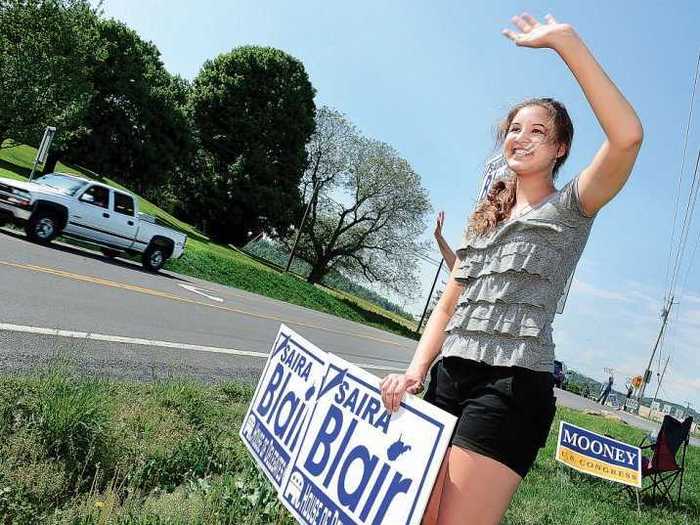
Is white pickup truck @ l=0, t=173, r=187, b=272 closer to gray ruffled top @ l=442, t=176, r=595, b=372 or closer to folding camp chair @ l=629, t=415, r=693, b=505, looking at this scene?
folding camp chair @ l=629, t=415, r=693, b=505

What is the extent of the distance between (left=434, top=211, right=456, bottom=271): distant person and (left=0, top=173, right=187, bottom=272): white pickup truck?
1336cm

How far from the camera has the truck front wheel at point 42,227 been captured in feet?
46.3

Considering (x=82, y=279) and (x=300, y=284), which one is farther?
(x=300, y=284)

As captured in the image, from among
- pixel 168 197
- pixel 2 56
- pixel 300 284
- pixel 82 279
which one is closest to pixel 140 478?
pixel 82 279

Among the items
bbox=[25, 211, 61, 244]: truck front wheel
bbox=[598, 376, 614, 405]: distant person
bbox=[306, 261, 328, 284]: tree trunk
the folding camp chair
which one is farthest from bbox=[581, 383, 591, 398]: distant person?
bbox=[25, 211, 61, 244]: truck front wheel

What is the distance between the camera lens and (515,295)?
6.78 feet

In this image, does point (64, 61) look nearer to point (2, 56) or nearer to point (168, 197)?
point (2, 56)

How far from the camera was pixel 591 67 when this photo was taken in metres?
1.91

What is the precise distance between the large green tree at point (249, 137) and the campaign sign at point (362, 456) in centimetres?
4090

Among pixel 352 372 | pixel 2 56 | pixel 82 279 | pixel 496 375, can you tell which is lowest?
pixel 82 279

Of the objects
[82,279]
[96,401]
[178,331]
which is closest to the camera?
[96,401]

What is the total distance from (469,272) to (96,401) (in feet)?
10.2

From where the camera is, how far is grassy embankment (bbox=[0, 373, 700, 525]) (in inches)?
124

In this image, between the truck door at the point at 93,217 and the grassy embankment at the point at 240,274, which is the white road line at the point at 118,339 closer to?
the truck door at the point at 93,217
